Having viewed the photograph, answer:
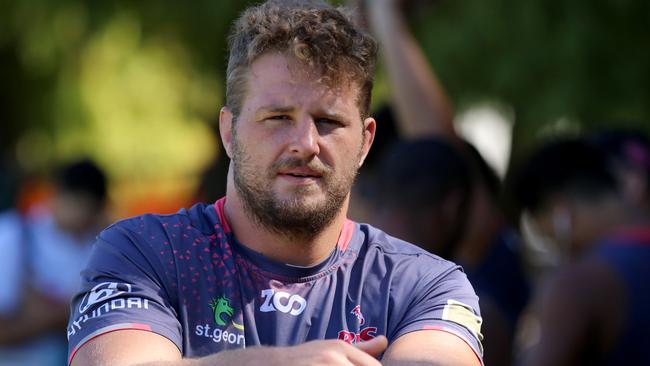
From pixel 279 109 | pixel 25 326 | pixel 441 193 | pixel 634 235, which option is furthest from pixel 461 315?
pixel 25 326

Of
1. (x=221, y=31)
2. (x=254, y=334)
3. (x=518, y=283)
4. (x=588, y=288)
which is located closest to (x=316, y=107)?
(x=254, y=334)

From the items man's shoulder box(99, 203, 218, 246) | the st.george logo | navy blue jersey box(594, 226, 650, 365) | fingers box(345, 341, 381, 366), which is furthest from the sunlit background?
fingers box(345, 341, 381, 366)

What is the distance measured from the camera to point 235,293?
2898 millimetres

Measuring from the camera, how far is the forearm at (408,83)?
5.46m

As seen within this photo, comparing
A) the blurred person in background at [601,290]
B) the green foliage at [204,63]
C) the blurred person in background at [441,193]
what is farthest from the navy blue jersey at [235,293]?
the green foliage at [204,63]

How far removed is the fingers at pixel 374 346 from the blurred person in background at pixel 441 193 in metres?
1.77

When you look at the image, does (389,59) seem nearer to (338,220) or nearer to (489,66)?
(338,220)

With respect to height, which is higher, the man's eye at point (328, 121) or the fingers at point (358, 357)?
the man's eye at point (328, 121)

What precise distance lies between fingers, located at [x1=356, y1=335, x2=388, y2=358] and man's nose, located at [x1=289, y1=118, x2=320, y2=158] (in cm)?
46

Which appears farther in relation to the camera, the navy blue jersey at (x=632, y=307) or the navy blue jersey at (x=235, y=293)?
the navy blue jersey at (x=632, y=307)

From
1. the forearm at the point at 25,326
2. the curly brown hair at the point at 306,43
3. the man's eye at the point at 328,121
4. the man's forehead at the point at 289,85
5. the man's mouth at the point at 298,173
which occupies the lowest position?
the forearm at the point at 25,326

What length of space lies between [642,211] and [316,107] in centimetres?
273

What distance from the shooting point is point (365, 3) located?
5.80 metres

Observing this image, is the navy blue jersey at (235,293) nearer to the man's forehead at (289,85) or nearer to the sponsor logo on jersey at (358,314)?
the sponsor logo on jersey at (358,314)
